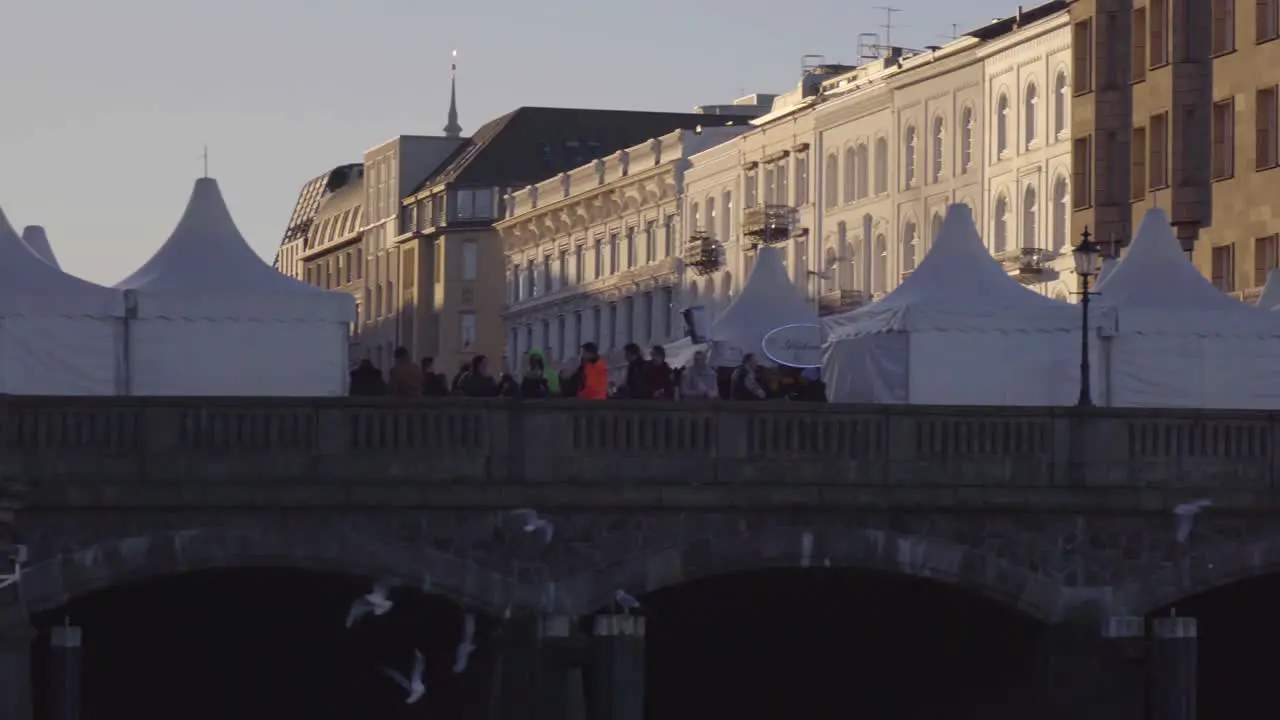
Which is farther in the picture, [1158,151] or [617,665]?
[1158,151]

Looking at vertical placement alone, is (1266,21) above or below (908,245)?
above

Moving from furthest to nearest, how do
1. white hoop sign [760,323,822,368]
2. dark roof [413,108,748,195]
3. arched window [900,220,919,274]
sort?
dark roof [413,108,748,195], arched window [900,220,919,274], white hoop sign [760,323,822,368]

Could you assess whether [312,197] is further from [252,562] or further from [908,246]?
[252,562]

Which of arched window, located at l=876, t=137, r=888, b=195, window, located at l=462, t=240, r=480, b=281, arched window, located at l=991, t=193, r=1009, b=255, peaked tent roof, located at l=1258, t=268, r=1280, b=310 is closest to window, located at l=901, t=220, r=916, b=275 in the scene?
arched window, located at l=876, t=137, r=888, b=195

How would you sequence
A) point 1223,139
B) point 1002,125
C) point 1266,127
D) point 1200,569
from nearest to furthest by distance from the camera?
point 1200,569 → point 1266,127 → point 1223,139 → point 1002,125

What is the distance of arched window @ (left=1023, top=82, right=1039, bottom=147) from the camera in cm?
8150

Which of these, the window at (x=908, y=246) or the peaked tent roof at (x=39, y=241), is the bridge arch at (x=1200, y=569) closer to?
the peaked tent roof at (x=39, y=241)

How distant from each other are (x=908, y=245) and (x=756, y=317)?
1366 inches

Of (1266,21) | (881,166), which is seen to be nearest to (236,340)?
(1266,21)

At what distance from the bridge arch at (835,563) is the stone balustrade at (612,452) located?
0.52 meters

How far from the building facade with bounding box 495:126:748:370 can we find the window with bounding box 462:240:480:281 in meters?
7.67

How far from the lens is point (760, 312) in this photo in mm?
54812

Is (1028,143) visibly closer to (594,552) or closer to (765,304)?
(765,304)

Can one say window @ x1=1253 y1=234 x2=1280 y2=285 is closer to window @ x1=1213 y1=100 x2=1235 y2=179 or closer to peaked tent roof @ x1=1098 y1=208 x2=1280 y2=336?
window @ x1=1213 y1=100 x2=1235 y2=179
